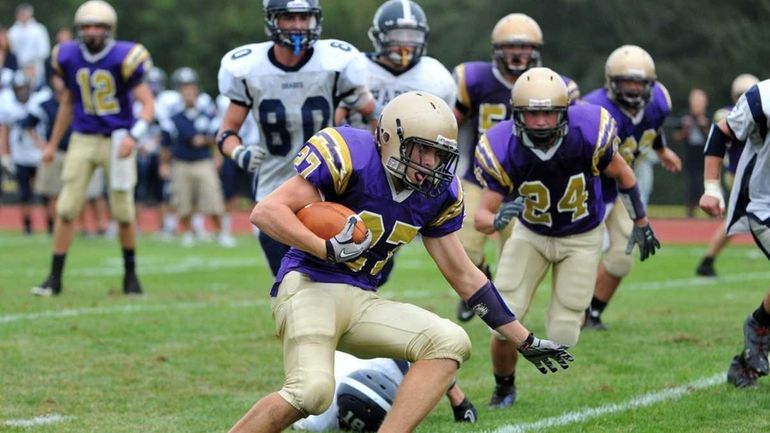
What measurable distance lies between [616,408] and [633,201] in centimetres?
96

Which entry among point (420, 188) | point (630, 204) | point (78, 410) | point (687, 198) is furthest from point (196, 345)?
point (687, 198)

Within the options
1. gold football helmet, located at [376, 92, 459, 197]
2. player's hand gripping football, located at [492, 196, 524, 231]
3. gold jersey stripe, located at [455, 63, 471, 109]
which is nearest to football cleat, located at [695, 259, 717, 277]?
gold jersey stripe, located at [455, 63, 471, 109]

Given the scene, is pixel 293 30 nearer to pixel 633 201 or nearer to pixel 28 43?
pixel 633 201

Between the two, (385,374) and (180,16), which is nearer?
(385,374)

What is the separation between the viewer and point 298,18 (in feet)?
20.4

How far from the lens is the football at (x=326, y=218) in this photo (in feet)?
13.9

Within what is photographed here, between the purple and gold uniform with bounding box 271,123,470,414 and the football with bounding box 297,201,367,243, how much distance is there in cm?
9

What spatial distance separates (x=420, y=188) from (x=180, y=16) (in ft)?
104

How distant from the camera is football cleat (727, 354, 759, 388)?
230 inches

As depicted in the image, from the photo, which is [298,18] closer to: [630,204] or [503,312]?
[630,204]

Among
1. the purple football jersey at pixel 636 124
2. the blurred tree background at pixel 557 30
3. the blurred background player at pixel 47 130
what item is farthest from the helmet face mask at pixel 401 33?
the blurred tree background at pixel 557 30

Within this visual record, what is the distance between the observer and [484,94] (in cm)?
750

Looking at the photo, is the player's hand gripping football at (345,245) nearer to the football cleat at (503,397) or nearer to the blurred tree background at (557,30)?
the football cleat at (503,397)

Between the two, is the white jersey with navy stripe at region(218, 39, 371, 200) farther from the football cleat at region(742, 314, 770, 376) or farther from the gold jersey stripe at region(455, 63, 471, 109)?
the football cleat at region(742, 314, 770, 376)
